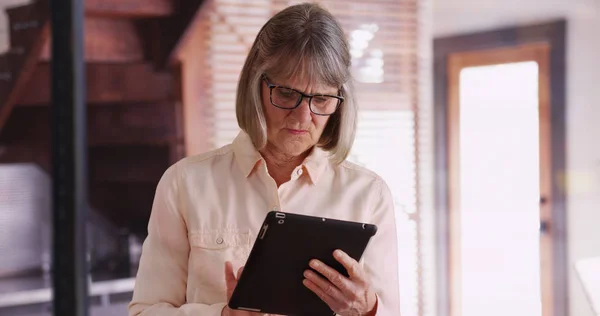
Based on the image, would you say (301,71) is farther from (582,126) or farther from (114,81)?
(582,126)

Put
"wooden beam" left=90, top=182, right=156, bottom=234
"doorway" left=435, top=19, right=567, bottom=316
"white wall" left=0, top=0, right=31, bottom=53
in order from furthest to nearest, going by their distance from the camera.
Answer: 1. "wooden beam" left=90, top=182, right=156, bottom=234
2. "doorway" left=435, top=19, right=567, bottom=316
3. "white wall" left=0, top=0, right=31, bottom=53

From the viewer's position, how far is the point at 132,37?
3.73 m

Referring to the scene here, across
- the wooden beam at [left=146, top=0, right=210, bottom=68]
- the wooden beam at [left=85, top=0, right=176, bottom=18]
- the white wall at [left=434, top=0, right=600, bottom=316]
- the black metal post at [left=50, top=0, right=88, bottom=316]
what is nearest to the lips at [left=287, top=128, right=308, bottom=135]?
→ the black metal post at [left=50, top=0, right=88, bottom=316]

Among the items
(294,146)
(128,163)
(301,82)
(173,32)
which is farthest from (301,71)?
(128,163)

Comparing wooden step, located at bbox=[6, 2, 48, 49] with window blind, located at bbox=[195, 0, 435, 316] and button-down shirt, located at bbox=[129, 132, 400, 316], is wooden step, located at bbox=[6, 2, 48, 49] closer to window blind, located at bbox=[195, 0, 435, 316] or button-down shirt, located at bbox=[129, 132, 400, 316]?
window blind, located at bbox=[195, 0, 435, 316]

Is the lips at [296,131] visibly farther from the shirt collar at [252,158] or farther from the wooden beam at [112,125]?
the wooden beam at [112,125]

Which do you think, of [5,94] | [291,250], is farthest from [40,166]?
[291,250]

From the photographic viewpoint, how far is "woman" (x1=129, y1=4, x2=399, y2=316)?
1318 mm

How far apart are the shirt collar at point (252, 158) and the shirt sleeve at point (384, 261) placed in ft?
0.41

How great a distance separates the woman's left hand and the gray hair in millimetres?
283

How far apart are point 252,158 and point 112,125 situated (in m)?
2.60

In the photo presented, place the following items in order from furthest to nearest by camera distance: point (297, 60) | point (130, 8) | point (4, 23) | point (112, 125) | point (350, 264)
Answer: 1. point (112, 125)
2. point (130, 8)
3. point (4, 23)
4. point (297, 60)
5. point (350, 264)

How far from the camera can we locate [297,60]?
131 centimetres

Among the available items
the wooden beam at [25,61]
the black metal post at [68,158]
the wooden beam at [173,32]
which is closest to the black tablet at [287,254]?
the black metal post at [68,158]
